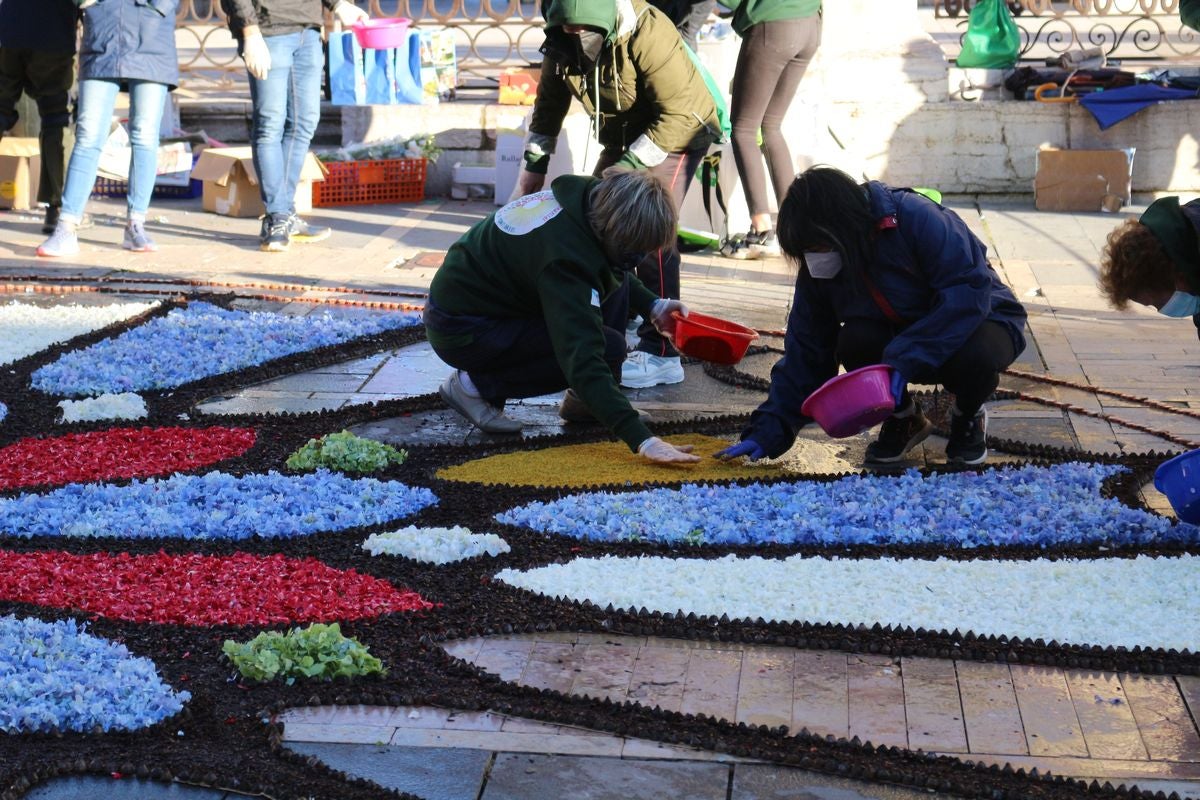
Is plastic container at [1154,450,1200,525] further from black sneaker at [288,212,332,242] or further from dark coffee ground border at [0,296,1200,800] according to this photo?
black sneaker at [288,212,332,242]

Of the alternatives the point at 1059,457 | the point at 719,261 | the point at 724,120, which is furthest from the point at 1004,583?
the point at 719,261

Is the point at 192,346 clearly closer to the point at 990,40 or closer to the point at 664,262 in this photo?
the point at 664,262

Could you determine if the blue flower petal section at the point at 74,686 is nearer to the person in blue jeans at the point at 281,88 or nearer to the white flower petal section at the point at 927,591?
the white flower petal section at the point at 927,591

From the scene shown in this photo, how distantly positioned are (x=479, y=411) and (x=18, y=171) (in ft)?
17.5

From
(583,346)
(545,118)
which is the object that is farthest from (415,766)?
(545,118)

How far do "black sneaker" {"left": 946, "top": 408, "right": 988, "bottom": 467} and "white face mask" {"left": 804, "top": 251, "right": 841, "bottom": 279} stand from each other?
0.66 metres

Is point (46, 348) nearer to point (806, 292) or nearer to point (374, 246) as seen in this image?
point (374, 246)

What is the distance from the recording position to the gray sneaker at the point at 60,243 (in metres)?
7.44

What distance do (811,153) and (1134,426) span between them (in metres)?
3.66

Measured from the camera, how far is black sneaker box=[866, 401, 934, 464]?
14.5ft

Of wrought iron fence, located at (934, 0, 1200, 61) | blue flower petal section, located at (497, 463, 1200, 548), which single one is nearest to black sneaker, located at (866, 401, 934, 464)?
blue flower petal section, located at (497, 463, 1200, 548)

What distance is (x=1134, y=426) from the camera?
4676 millimetres

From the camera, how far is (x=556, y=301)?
4152mm

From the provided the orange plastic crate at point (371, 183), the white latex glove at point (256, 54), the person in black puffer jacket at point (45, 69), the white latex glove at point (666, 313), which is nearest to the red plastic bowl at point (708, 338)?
the white latex glove at point (666, 313)
